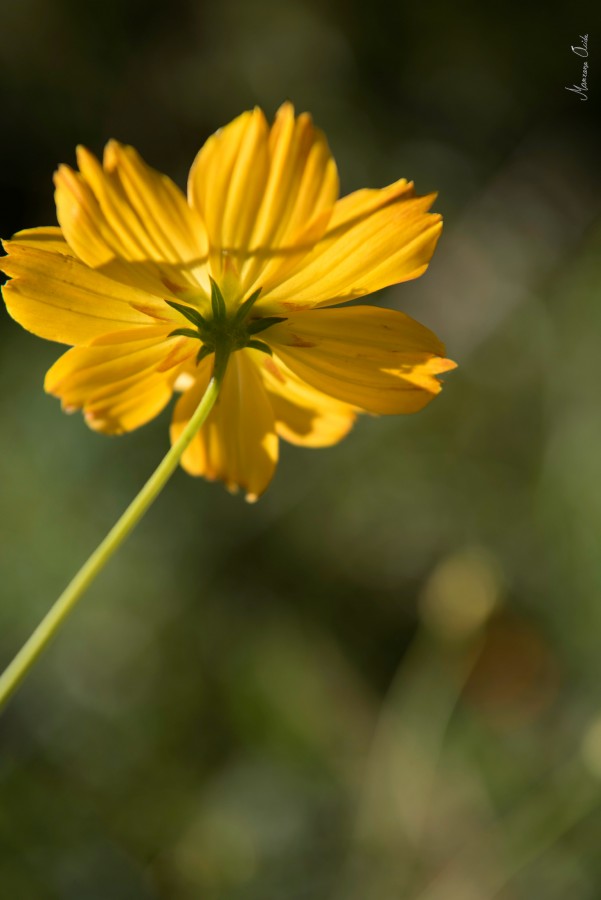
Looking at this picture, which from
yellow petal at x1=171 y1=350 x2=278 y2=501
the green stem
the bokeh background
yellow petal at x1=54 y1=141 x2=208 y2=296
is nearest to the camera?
the green stem

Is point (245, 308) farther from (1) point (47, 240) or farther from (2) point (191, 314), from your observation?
(1) point (47, 240)

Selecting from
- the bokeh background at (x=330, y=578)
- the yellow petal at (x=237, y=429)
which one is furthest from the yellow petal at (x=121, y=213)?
the bokeh background at (x=330, y=578)

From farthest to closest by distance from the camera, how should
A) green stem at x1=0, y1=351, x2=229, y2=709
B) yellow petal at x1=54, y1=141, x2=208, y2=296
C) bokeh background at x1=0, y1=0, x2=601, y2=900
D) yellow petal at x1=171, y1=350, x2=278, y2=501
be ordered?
bokeh background at x1=0, y1=0, x2=601, y2=900 < yellow petal at x1=171, y1=350, x2=278, y2=501 < yellow petal at x1=54, y1=141, x2=208, y2=296 < green stem at x1=0, y1=351, x2=229, y2=709

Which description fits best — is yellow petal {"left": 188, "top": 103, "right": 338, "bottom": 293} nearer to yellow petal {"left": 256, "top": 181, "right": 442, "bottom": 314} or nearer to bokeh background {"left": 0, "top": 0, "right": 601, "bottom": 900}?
yellow petal {"left": 256, "top": 181, "right": 442, "bottom": 314}

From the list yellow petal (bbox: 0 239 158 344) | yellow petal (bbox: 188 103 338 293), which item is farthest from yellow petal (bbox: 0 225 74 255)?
yellow petal (bbox: 188 103 338 293)

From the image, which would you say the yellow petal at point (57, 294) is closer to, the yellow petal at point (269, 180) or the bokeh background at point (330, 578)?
the yellow petal at point (269, 180)

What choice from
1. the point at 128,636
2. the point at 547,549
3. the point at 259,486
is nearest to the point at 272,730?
the point at 128,636

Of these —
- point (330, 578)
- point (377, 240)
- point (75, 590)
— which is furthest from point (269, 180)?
point (330, 578)
